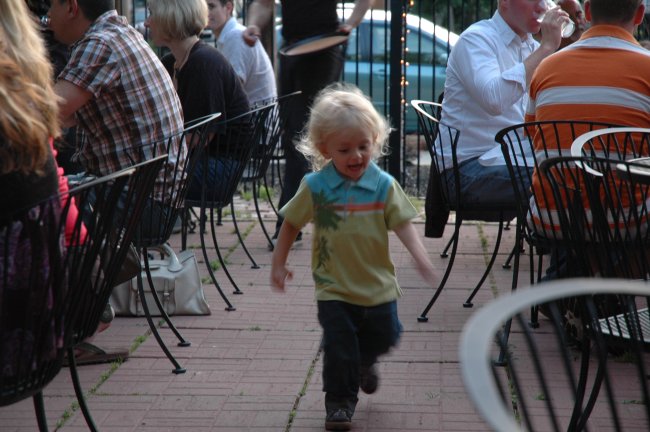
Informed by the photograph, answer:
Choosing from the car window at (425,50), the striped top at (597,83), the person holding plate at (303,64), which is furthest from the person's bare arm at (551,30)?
the car window at (425,50)

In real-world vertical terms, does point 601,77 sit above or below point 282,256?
above

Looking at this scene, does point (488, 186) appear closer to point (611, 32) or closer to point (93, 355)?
point (611, 32)

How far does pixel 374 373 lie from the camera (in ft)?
12.4

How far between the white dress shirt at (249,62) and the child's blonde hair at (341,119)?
3.80m

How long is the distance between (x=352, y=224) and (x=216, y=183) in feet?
7.00

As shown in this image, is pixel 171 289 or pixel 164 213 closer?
pixel 164 213

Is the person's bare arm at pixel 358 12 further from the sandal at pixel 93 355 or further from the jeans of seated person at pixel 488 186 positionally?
the sandal at pixel 93 355

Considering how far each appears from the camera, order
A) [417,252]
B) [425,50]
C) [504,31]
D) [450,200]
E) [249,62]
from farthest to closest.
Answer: [425,50], [249,62], [504,31], [450,200], [417,252]

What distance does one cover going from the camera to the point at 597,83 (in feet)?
13.5

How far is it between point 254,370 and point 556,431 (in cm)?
255

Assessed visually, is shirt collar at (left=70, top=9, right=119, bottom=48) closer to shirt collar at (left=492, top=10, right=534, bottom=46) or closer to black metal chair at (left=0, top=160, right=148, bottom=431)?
shirt collar at (left=492, top=10, right=534, bottom=46)

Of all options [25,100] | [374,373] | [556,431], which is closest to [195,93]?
[374,373]

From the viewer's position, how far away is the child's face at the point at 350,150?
138 inches

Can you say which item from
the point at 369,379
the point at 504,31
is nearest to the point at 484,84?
the point at 504,31
